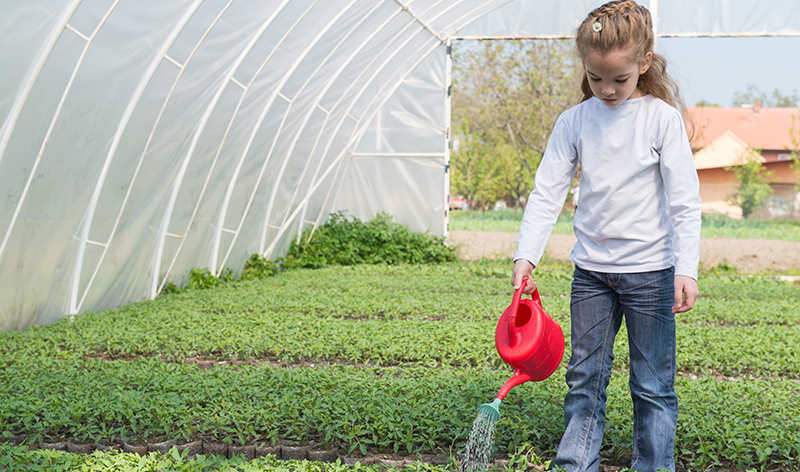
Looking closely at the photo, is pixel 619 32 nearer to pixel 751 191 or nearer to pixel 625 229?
pixel 625 229

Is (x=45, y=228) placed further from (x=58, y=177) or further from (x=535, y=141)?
(x=535, y=141)

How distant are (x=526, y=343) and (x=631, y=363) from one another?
41cm

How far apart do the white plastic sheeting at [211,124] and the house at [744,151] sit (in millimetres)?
6570

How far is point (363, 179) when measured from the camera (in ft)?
37.1

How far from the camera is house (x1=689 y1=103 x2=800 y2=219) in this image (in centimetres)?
1535

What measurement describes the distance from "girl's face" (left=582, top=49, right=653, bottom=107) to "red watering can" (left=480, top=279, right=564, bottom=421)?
711 mm

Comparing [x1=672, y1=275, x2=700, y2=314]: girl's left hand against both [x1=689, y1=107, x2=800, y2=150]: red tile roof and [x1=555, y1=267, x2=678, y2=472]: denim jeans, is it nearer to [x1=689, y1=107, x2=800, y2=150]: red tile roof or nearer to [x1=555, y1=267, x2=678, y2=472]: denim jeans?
[x1=555, y1=267, x2=678, y2=472]: denim jeans

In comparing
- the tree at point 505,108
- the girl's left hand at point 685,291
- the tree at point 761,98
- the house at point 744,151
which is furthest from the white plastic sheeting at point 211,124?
the tree at point 761,98

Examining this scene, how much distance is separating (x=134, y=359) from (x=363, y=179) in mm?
7221

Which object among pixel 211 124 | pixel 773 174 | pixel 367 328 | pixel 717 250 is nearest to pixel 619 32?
pixel 367 328

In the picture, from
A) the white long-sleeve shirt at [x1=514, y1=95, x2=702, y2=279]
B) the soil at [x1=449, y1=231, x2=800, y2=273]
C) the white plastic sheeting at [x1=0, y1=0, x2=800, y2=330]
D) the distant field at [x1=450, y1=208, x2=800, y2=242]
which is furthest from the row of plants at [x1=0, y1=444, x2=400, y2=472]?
the distant field at [x1=450, y1=208, x2=800, y2=242]

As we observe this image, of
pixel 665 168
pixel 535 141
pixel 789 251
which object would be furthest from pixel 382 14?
pixel 535 141

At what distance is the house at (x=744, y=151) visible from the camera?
15352 millimetres

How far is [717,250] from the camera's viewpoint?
12.6m
